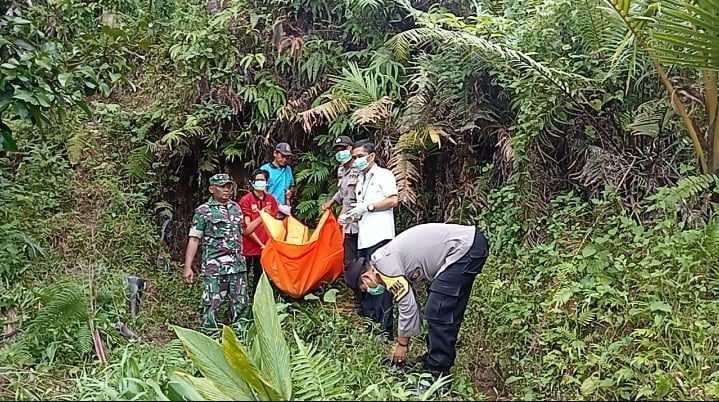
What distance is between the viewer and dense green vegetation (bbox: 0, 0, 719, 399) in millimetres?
3877

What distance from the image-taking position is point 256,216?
19.5 ft

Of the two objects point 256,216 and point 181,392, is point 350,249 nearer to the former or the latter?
point 256,216

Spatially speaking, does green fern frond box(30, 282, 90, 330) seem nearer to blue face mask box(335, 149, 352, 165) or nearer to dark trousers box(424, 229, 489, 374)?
blue face mask box(335, 149, 352, 165)

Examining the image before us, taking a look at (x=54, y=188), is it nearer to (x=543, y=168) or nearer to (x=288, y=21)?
(x=288, y=21)

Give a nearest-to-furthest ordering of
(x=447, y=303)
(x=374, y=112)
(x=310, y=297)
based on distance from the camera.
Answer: (x=447, y=303)
(x=310, y=297)
(x=374, y=112)

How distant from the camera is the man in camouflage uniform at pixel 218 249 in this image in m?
5.16

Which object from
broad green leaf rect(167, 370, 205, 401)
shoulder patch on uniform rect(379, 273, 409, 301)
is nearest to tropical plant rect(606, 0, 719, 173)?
shoulder patch on uniform rect(379, 273, 409, 301)

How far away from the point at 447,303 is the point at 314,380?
1.17m

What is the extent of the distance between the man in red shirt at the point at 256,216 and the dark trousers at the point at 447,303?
2.16 metres

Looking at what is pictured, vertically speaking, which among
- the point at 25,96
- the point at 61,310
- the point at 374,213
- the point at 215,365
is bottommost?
the point at 61,310

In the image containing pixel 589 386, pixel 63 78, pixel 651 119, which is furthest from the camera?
pixel 651 119

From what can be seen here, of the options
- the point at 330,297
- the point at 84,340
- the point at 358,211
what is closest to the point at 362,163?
the point at 358,211

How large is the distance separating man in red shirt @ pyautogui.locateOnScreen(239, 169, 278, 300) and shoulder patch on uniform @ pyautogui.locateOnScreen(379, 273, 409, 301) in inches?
82.5

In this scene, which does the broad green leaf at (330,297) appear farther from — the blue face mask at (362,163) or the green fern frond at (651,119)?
the green fern frond at (651,119)
